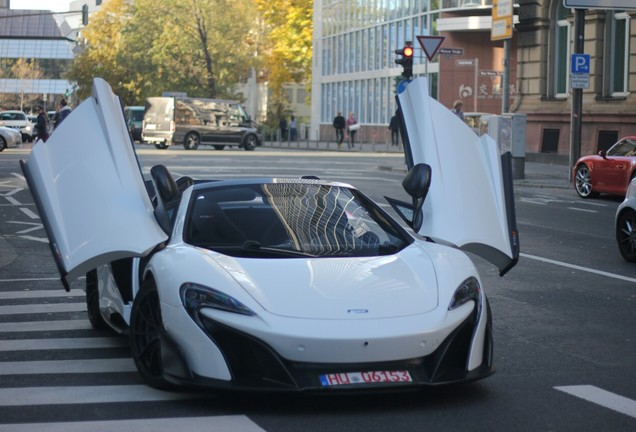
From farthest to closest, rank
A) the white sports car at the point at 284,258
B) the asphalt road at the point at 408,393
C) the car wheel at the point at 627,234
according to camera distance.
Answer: the car wheel at the point at 627,234, the white sports car at the point at 284,258, the asphalt road at the point at 408,393

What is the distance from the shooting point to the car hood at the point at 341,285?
21.4 feet

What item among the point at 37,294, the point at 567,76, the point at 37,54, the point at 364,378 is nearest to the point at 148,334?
the point at 364,378

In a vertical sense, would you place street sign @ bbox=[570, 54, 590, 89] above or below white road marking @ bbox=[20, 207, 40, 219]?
above

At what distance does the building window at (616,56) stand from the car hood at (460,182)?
30875 mm

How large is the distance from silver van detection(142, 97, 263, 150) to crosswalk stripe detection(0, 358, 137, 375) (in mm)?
46778

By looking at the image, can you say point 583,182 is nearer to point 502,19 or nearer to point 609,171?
point 609,171

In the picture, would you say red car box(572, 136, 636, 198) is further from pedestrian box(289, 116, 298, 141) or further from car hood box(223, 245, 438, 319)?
pedestrian box(289, 116, 298, 141)

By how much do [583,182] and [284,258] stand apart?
64.7 feet

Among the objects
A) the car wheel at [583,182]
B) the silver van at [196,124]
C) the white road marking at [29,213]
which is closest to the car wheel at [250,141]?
the silver van at [196,124]

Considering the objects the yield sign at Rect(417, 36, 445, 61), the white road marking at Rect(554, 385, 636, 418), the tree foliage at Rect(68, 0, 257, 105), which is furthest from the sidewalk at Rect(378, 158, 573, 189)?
the tree foliage at Rect(68, 0, 257, 105)

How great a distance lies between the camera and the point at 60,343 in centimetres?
854

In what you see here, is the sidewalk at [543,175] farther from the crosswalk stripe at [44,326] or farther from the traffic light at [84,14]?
the traffic light at [84,14]

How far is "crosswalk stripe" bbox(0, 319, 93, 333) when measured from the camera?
9148 mm

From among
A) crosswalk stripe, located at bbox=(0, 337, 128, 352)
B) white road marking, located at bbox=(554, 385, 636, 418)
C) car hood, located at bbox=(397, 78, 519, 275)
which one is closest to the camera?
white road marking, located at bbox=(554, 385, 636, 418)
